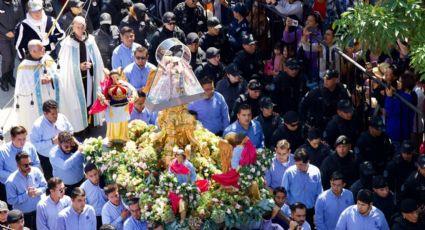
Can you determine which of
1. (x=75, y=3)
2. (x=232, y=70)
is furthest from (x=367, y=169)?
(x=75, y=3)

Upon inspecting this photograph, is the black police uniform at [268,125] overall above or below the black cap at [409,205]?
above

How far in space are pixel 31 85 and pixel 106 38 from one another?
7.62 ft

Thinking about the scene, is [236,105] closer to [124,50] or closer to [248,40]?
[248,40]

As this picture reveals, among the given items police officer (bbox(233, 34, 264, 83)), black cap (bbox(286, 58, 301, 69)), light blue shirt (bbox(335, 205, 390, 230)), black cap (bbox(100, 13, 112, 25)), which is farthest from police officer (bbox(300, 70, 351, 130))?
black cap (bbox(100, 13, 112, 25))

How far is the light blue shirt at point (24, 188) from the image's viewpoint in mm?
17391

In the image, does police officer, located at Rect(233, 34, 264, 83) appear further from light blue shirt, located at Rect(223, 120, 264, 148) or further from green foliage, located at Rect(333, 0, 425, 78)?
green foliage, located at Rect(333, 0, 425, 78)

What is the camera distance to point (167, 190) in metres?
16.4

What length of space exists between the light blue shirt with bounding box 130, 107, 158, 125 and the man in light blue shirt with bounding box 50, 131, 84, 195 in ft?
3.91

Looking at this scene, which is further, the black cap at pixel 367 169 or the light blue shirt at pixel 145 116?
the light blue shirt at pixel 145 116

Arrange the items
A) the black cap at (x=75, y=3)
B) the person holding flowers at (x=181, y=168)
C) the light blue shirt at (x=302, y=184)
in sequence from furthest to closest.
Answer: the black cap at (x=75, y=3) → the light blue shirt at (x=302, y=184) → the person holding flowers at (x=181, y=168)

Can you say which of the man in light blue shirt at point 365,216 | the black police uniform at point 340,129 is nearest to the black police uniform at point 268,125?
the black police uniform at point 340,129

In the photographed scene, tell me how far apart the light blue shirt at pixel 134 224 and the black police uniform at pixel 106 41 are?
5.15 m

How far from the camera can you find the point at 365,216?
55.3ft

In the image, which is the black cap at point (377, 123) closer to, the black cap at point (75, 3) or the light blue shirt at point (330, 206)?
the light blue shirt at point (330, 206)
